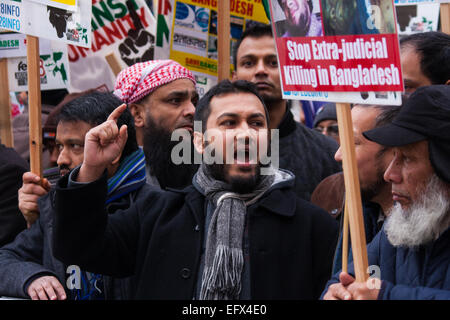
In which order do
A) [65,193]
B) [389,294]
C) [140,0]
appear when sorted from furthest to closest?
1. [140,0]
2. [65,193]
3. [389,294]

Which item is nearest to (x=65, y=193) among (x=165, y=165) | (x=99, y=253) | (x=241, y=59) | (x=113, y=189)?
(x=99, y=253)

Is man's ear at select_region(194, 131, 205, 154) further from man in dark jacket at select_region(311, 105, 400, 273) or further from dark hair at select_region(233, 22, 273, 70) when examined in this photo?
dark hair at select_region(233, 22, 273, 70)

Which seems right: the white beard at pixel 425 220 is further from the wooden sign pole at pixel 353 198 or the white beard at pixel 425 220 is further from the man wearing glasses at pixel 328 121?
the man wearing glasses at pixel 328 121

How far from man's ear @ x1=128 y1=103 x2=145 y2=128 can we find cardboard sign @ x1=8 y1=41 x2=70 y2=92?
0.81 m

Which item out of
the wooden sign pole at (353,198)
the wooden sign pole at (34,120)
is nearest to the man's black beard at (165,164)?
the wooden sign pole at (34,120)

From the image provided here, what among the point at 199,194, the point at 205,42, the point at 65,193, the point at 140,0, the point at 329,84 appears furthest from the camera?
the point at 140,0

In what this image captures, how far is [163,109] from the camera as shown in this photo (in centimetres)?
457

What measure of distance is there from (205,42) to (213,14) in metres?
0.21

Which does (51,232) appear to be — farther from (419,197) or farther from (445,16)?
(445,16)

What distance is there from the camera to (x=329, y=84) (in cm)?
264

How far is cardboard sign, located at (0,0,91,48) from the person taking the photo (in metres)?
3.81
